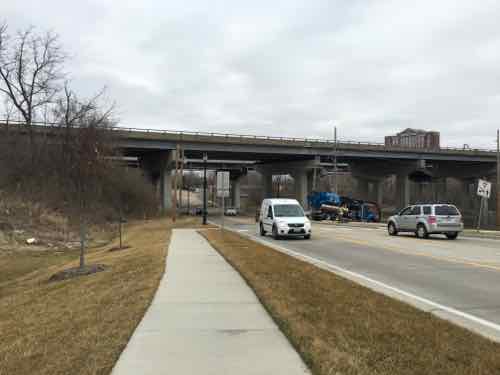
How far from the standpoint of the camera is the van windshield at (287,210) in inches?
939

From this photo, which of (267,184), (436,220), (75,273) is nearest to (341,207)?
(436,220)

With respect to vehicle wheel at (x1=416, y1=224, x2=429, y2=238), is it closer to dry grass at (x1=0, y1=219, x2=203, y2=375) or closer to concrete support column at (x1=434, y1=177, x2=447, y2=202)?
dry grass at (x1=0, y1=219, x2=203, y2=375)

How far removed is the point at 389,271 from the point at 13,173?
33.7 meters

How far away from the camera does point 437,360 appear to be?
184 inches

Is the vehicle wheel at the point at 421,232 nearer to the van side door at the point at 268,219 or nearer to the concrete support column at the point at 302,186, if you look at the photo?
the van side door at the point at 268,219

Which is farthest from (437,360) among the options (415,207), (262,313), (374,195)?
(374,195)

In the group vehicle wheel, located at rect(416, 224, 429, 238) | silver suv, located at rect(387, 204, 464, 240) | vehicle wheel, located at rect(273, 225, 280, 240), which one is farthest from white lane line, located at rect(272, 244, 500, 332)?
vehicle wheel, located at rect(416, 224, 429, 238)

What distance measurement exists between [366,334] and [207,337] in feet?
6.20

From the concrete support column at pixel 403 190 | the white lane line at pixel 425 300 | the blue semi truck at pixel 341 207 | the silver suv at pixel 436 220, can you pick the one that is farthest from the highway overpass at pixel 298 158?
the white lane line at pixel 425 300

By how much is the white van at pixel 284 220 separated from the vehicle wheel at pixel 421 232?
5.61 metres

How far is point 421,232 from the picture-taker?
23.7 metres

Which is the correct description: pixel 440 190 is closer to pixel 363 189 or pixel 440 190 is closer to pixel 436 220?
pixel 363 189


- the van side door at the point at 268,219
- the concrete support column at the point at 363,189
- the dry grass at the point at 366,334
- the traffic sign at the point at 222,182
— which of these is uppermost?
the concrete support column at the point at 363,189

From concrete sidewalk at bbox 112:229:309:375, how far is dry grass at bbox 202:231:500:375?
0.78 ft
